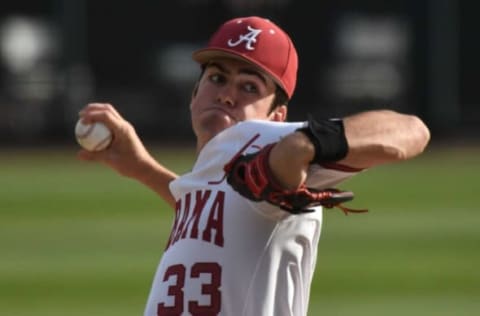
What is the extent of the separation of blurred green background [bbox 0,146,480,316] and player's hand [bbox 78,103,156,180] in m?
4.48

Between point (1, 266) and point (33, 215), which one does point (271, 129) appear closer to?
point (1, 266)

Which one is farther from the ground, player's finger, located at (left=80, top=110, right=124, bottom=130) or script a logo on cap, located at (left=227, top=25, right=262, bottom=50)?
script a logo on cap, located at (left=227, top=25, right=262, bottom=50)

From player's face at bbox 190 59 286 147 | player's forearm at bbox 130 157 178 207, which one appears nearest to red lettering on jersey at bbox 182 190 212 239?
player's face at bbox 190 59 286 147

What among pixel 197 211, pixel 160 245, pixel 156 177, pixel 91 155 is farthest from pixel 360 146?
pixel 160 245

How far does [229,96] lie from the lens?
3881mm

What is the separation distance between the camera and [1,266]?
1161 cm

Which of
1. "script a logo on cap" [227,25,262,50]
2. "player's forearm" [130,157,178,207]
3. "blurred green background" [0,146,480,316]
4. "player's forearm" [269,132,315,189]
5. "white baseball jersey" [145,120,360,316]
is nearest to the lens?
"player's forearm" [269,132,315,189]

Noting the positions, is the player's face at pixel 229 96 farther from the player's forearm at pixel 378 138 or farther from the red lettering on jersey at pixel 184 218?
the player's forearm at pixel 378 138

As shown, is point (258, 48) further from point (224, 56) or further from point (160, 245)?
point (160, 245)

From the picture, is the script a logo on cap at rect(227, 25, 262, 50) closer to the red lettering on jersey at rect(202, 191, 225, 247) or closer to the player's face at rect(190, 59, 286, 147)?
the player's face at rect(190, 59, 286, 147)

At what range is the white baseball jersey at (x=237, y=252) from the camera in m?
3.70

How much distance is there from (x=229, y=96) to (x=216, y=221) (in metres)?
0.38

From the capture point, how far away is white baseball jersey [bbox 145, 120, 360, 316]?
12.1ft

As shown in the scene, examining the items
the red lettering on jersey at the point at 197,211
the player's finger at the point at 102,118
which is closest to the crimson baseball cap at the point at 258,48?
the red lettering on jersey at the point at 197,211
